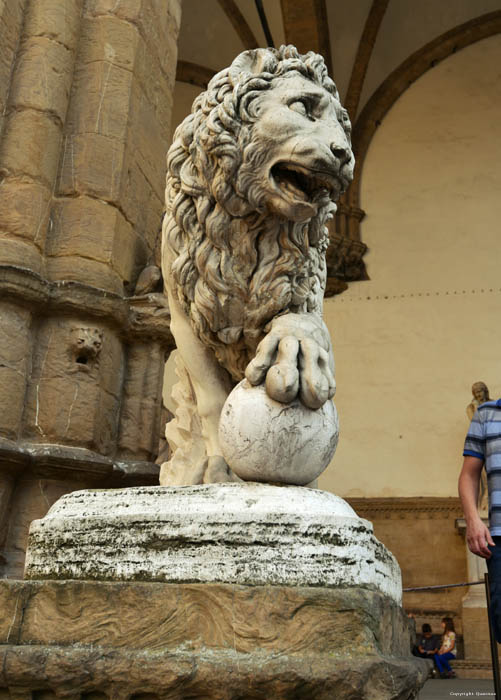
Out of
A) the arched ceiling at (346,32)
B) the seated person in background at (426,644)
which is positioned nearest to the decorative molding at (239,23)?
the arched ceiling at (346,32)

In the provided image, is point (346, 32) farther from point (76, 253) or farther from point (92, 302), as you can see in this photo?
point (92, 302)

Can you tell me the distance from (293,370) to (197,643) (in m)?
0.56

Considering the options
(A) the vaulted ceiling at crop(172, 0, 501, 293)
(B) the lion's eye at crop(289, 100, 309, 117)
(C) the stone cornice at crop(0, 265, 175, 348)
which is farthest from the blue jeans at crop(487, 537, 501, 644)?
(A) the vaulted ceiling at crop(172, 0, 501, 293)

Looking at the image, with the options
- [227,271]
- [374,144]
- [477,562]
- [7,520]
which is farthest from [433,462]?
[227,271]

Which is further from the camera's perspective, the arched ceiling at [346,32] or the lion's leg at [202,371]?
the arched ceiling at [346,32]

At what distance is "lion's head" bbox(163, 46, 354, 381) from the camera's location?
1700mm

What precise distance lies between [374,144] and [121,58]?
740 centimetres

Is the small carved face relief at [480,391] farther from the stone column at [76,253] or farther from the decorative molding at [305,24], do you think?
the stone column at [76,253]

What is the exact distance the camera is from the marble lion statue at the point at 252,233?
5.42ft

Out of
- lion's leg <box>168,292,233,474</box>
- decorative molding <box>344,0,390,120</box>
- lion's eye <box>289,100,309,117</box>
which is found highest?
decorative molding <box>344,0,390,120</box>

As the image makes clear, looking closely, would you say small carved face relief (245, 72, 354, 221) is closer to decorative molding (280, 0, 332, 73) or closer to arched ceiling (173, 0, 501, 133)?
decorative molding (280, 0, 332, 73)

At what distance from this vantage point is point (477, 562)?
7727 mm

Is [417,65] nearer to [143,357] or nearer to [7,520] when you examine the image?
[143,357]

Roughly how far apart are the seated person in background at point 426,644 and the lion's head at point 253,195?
5054mm
